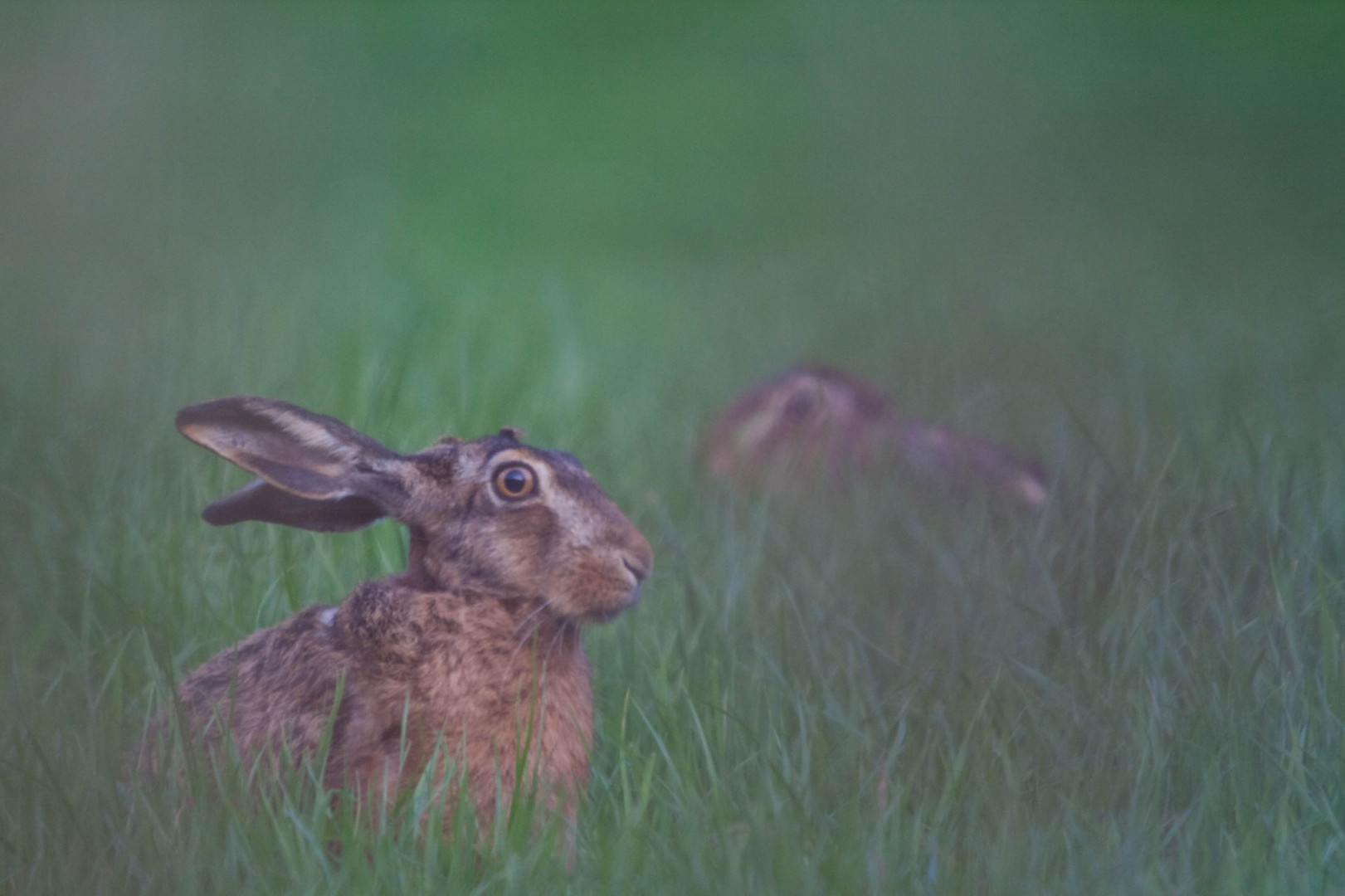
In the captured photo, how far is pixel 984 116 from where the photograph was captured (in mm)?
7703

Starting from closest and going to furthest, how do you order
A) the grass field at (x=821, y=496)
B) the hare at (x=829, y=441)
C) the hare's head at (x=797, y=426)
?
the grass field at (x=821, y=496) < the hare at (x=829, y=441) < the hare's head at (x=797, y=426)

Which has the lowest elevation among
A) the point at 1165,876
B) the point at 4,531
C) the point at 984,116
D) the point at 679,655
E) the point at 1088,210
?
the point at 1165,876

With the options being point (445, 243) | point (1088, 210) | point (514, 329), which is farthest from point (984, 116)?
point (445, 243)

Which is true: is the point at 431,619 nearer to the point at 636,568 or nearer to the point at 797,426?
the point at 636,568

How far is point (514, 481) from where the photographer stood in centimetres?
271

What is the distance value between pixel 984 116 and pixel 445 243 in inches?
144

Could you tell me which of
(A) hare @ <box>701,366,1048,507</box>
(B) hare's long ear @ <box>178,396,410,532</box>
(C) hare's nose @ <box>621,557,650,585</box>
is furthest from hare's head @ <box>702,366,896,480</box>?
(B) hare's long ear @ <box>178,396,410,532</box>

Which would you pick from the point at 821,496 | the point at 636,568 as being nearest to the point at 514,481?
the point at 636,568

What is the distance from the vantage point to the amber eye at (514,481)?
2.70 m

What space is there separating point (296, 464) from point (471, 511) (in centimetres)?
36

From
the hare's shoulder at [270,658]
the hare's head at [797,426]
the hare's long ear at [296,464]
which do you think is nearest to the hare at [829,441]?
the hare's head at [797,426]

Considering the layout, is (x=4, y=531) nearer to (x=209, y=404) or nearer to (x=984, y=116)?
(x=209, y=404)

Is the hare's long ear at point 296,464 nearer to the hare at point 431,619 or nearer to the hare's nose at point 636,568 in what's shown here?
the hare at point 431,619

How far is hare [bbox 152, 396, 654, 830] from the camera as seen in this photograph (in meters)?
2.48
